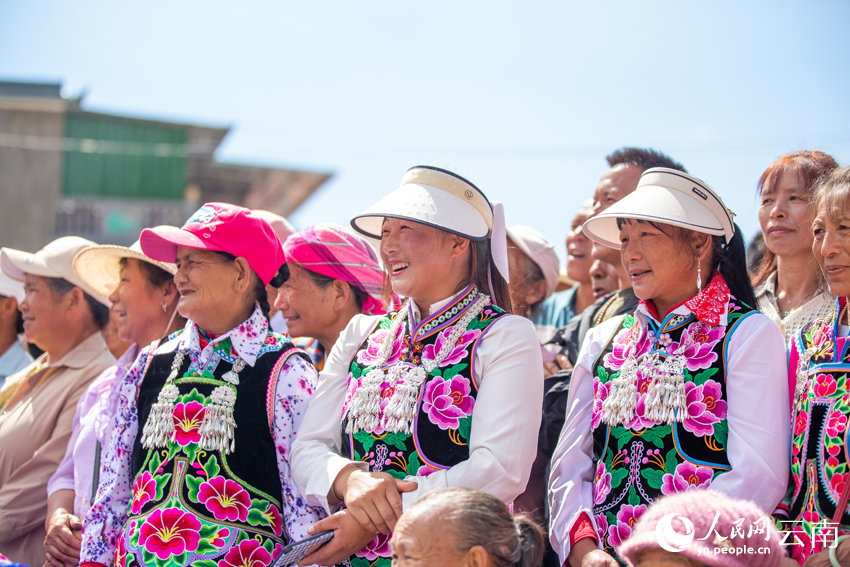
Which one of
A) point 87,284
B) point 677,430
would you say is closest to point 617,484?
point 677,430

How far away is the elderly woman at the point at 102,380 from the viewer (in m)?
3.28

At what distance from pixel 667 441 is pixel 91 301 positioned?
143 inches

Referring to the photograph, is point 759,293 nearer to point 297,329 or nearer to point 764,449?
point 764,449

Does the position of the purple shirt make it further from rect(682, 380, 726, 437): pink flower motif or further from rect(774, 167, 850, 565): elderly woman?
rect(774, 167, 850, 565): elderly woman

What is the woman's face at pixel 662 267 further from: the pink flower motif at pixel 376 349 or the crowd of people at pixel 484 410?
the pink flower motif at pixel 376 349

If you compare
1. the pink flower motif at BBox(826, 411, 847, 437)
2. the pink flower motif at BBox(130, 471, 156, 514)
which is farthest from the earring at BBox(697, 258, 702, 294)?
the pink flower motif at BBox(130, 471, 156, 514)

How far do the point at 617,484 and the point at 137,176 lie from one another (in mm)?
17981

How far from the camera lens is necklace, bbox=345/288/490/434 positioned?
8.11 feet

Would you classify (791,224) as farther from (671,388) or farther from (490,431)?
(490,431)

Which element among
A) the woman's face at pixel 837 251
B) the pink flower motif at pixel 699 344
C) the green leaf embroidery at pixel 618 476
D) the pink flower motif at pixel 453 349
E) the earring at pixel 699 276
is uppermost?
the woman's face at pixel 837 251

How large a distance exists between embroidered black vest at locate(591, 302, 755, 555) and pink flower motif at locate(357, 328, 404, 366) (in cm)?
75

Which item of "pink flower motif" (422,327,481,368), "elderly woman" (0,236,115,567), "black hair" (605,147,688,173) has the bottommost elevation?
"elderly woman" (0,236,115,567)

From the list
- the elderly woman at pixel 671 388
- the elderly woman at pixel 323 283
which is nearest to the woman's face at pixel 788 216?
the elderly woman at pixel 671 388

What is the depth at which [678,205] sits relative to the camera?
2643mm
